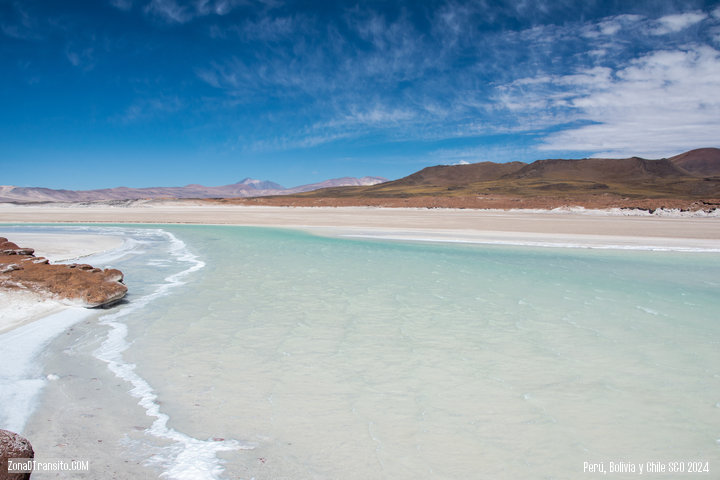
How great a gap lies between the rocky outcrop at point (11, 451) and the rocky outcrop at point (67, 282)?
605 centimetres

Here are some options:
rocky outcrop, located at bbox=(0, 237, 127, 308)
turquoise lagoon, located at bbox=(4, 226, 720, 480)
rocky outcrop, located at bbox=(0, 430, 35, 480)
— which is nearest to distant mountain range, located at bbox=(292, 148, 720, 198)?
turquoise lagoon, located at bbox=(4, 226, 720, 480)

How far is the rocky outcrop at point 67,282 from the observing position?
300 inches

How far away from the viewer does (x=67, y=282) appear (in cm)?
790

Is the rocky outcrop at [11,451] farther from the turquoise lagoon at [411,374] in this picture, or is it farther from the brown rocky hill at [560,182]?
the brown rocky hill at [560,182]

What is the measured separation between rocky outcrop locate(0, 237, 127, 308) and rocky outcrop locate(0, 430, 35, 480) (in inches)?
238

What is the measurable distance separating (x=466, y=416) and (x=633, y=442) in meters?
1.47

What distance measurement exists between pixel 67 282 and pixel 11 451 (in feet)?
21.8

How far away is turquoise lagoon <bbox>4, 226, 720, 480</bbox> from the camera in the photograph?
3510mm

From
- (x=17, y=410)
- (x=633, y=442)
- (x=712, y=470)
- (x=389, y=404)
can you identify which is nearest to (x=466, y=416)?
(x=389, y=404)

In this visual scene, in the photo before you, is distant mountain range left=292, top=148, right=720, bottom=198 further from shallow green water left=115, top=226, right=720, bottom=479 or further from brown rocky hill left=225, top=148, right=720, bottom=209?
shallow green water left=115, top=226, right=720, bottom=479

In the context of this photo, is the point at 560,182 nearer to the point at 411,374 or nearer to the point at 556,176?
the point at 556,176

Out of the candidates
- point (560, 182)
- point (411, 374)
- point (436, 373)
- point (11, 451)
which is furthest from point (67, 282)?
point (560, 182)

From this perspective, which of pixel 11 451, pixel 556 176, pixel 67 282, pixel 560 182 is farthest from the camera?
pixel 556 176

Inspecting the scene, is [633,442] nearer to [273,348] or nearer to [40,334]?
[273,348]
